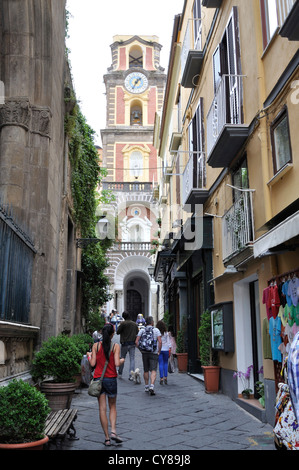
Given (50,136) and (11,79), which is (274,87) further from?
(11,79)

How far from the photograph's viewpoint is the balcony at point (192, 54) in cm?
1257

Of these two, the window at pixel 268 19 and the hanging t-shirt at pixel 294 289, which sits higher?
the window at pixel 268 19

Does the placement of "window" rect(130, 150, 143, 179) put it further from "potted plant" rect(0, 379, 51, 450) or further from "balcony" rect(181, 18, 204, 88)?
"potted plant" rect(0, 379, 51, 450)

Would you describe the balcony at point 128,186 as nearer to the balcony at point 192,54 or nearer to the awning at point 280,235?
the balcony at point 192,54

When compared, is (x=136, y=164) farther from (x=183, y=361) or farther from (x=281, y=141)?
(x=281, y=141)

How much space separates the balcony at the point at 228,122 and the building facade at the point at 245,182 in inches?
0.7

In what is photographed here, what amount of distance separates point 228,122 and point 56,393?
5.70 meters

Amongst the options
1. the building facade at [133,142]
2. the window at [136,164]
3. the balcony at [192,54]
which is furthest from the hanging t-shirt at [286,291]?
the window at [136,164]

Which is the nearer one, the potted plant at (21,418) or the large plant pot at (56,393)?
the potted plant at (21,418)

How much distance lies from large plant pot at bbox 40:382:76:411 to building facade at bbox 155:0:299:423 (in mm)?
3033

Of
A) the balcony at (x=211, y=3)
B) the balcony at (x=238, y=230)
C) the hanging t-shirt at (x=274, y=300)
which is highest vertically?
the balcony at (x=211, y=3)

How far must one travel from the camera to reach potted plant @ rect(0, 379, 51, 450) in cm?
429

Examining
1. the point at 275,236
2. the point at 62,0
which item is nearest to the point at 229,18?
the point at 62,0

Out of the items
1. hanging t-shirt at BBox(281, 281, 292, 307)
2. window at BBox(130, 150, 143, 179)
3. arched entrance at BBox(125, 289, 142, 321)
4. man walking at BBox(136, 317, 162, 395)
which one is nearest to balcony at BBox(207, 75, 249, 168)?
hanging t-shirt at BBox(281, 281, 292, 307)
